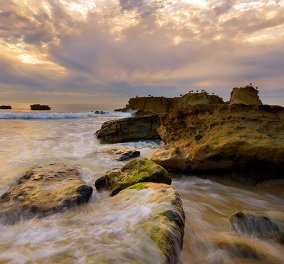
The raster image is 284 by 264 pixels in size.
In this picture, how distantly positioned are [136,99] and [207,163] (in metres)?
51.9

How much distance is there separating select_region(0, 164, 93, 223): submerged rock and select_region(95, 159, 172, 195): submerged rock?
22.4 inches

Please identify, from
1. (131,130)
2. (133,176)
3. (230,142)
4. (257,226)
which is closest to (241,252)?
(257,226)

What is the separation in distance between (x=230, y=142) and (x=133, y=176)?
2.69 meters

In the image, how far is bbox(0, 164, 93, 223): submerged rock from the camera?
4.95 metres

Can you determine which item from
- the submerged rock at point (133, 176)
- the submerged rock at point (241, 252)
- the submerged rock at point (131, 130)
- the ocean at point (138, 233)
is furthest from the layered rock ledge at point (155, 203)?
the submerged rock at point (131, 130)

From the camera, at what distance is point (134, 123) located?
15.2 meters

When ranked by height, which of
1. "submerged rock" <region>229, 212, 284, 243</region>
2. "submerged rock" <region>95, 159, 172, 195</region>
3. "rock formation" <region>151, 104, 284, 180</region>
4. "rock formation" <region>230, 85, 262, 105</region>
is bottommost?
"submerged rock" <region>229, 212, 284, 243</region>

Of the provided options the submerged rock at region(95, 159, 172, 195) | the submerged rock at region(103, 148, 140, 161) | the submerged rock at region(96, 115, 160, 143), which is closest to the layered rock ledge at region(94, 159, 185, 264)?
the submerged rock at region(95, 159, 172, 195)

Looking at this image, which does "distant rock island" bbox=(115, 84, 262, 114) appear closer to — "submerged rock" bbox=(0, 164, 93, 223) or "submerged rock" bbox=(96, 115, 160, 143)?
"submerged rock" bbox=(96, 115, 160, 143)

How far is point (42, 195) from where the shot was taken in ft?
17.9

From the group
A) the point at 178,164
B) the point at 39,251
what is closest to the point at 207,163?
the point at 178,164

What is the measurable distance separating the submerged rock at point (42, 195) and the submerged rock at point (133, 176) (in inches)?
22.4

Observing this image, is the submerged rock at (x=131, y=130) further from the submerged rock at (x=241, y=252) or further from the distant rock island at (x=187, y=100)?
the submerged rock at (x=241, y=252)

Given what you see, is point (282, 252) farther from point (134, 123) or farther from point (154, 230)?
point (134, 123)
